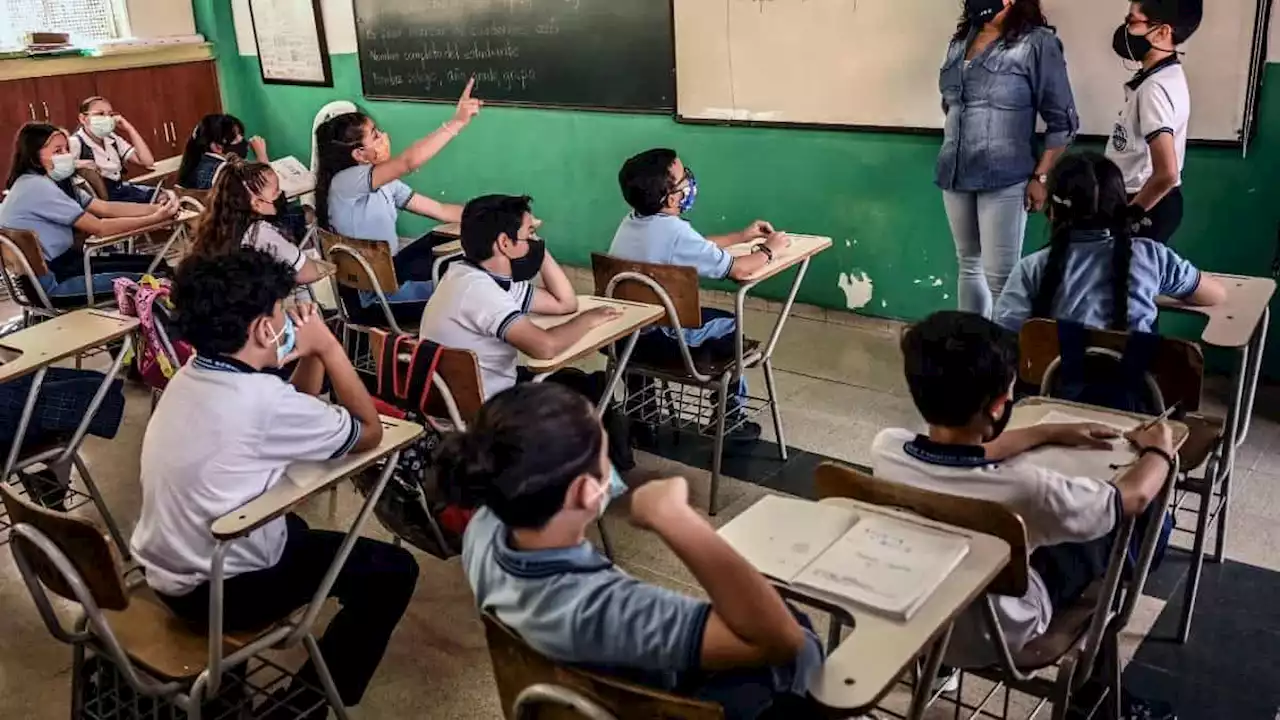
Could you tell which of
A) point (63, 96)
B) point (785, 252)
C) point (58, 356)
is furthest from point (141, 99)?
point (785, 252)

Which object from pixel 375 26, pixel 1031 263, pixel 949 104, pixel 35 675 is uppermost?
pixel 375 26

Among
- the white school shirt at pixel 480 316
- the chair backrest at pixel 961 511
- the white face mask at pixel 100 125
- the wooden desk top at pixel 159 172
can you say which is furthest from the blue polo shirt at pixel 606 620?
the white face mask at pixel 100 125

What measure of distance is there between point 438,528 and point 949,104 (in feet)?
8.01

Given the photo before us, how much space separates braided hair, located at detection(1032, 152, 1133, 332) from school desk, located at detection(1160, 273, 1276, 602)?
17 cm

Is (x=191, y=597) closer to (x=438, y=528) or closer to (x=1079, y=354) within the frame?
(x=438, y=528)

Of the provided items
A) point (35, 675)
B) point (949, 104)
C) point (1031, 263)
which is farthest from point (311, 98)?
point (1031, 263)

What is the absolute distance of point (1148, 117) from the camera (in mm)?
3236

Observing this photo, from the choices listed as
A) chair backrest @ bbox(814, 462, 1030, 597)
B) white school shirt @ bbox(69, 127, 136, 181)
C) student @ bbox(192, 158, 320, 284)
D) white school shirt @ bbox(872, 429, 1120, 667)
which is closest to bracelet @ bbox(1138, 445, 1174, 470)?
white school shirt @ bbox(872, 429, 1120, 667)

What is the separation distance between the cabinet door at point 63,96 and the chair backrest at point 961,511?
6317mm

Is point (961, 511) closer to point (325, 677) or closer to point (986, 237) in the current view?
Result: point (325, 677)

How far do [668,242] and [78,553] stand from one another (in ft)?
6.18

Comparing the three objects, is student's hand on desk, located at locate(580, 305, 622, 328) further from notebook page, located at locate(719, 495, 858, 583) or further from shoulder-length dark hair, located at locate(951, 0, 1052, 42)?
shoulder-length dark hair, located at locate(951, 0, 1052, 42)

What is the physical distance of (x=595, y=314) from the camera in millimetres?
2852

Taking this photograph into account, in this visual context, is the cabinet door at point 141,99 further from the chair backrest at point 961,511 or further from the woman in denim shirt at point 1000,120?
the chair backrest at point 961,511
